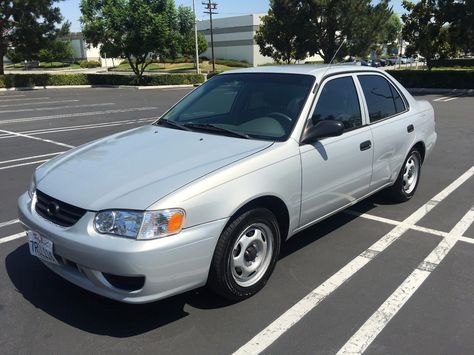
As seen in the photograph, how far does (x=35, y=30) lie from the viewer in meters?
32.3

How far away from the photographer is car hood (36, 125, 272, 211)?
9.48 ft

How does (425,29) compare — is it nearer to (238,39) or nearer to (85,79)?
(85,79)

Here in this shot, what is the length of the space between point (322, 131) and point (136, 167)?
1482 mm

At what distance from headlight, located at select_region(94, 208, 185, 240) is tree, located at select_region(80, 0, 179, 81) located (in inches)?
1259

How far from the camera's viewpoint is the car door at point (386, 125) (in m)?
4.61

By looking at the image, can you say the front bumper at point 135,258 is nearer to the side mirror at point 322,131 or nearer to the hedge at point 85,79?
the side mirror at point 322,131

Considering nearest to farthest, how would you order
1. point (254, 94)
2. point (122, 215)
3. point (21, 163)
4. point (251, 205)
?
point (122, 215), point (251, 205), point (254, 94), point (21, 163)

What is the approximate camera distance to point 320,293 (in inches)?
137

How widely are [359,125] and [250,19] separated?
245 feet

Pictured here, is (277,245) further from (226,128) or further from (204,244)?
(226,128)

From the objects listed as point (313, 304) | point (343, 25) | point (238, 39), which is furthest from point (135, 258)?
point (238, 39)

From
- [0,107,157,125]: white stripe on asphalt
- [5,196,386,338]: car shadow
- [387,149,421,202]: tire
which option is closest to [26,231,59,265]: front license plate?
[5,196,386,338]: car shadow

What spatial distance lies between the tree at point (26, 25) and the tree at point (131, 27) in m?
2.35

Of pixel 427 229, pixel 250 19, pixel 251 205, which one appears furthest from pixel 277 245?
pixel 250 19
